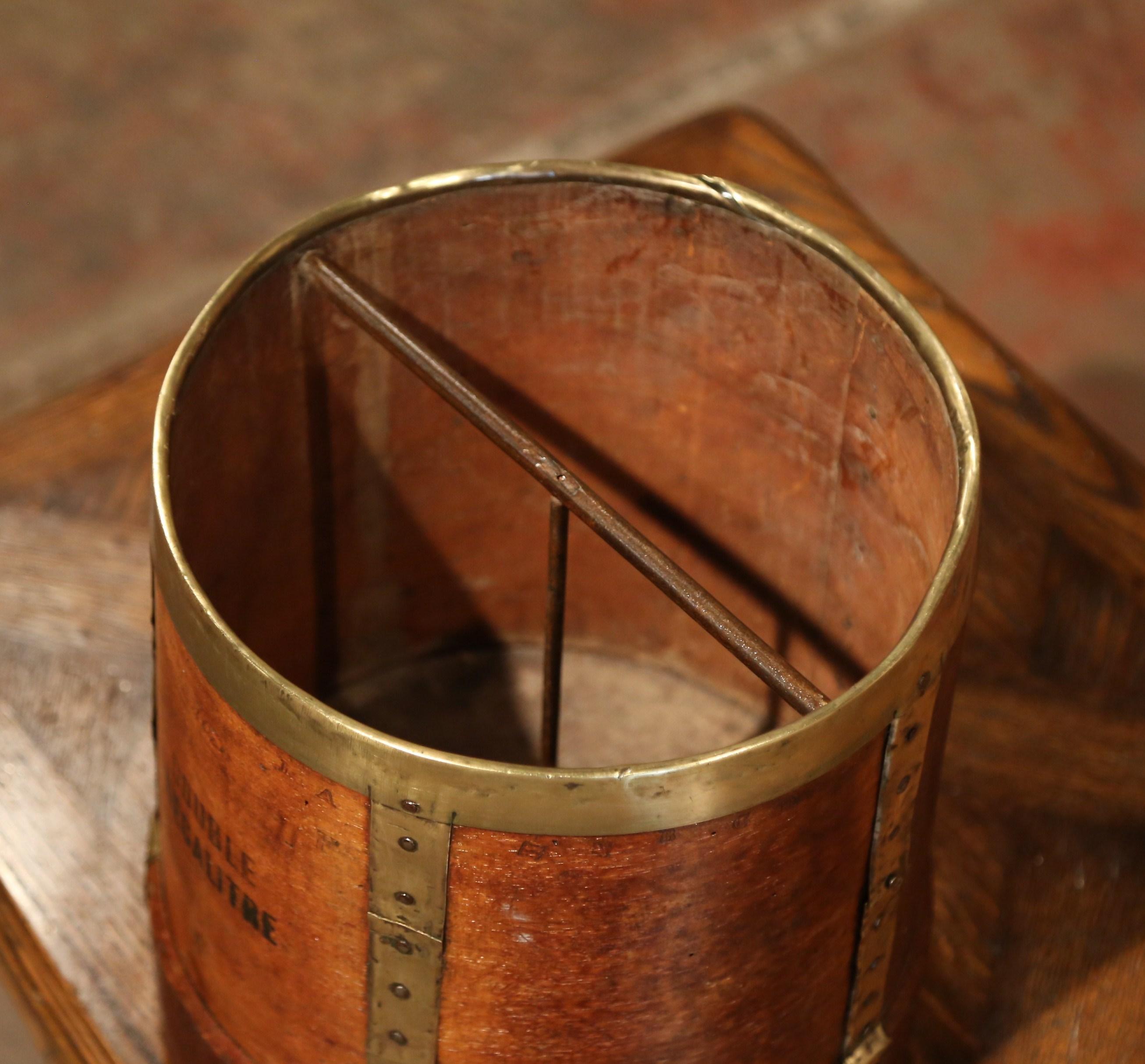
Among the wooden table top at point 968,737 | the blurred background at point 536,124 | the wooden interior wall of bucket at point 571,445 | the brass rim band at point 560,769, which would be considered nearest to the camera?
the brass rim band at point 560,769

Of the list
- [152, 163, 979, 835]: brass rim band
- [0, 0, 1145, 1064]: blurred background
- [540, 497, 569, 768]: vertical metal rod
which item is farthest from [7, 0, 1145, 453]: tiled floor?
[152, 163, 979, 835]: brass rim band

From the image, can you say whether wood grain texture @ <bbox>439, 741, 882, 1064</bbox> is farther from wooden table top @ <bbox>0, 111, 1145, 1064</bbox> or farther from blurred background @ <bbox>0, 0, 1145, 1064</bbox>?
blurred background @ <bbox>0, 0, 1145, 1064</bbox>

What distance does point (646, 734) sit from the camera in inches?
33.1

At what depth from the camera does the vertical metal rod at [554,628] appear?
0.68 meters

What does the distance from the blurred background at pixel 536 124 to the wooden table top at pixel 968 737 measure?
2.20 ft

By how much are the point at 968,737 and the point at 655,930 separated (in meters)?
0.33

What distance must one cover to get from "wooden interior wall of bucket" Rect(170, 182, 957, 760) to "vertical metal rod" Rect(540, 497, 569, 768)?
0.08 meters

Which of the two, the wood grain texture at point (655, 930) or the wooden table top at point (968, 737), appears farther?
the wooden table top at point (968, 737)

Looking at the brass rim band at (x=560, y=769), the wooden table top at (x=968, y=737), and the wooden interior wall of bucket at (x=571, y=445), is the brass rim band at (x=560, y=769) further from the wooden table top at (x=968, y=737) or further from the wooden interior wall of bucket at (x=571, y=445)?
the wooden table top at (x=968, y=737)

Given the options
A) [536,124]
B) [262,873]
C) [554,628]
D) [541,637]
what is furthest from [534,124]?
[262,873]

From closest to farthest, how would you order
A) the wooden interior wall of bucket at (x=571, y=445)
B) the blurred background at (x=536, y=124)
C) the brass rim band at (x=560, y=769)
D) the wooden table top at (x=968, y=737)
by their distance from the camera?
the brass rim band at (x=560, y=769) → the wooden interior wall of bucket at (x=571, y=445) → the wooden table top at (x=968, y=737) → the blurred background at (x=536, y=124)

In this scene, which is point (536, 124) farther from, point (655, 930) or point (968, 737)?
point (655, 930)

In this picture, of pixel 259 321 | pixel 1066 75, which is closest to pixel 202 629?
pixel 259 321

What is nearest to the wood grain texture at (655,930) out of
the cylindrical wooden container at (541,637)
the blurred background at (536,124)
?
the cylindrical wooden container at (541,637)
